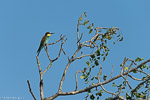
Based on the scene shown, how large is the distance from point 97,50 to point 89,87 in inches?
43.8

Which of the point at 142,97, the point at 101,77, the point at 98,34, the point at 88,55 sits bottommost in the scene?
the point at 142,97

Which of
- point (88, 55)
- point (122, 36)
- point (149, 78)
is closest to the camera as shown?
point (149, 78)

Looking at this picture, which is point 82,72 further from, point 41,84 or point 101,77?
point 41,84

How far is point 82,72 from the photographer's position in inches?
266

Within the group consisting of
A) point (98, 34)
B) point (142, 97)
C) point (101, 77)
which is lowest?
point (142, 97)

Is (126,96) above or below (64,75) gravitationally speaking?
below

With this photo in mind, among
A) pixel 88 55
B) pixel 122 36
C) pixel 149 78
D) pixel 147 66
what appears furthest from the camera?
pixel 122 36

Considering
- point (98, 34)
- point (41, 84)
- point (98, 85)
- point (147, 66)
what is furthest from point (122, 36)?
point (41, 84)

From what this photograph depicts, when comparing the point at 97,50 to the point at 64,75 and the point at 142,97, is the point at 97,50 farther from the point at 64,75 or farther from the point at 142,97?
the point at 142,97

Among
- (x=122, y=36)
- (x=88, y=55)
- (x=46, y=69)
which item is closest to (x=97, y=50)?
(x=88, y=55)

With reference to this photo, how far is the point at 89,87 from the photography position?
6215 millimetres

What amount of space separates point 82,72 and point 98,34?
98cm

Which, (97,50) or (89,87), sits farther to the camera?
(97,50)

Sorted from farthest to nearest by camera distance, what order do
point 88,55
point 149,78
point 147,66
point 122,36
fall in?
1. point 122,36
2. point 88,55
3. point 147,66
4. point 149,78
